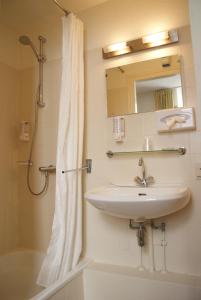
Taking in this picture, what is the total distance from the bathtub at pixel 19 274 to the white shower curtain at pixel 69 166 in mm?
362

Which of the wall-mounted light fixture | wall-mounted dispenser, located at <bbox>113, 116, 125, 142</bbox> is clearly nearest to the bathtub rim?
wall-mounted dispenser, located at <bbox>113, 116, 125, 142</bbox>

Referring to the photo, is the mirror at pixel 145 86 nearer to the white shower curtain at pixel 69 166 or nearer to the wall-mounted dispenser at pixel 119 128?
the wall-mounted dispenser at pixel 119 128

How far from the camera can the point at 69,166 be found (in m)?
1.65

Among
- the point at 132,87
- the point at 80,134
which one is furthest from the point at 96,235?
the point at 132,87

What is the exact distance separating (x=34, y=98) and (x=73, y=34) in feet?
2.36

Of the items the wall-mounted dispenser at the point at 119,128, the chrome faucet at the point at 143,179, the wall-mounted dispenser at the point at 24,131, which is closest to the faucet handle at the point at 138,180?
the chrome faucet at the point at 143,179

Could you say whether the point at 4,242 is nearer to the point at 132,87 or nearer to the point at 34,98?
the point at 34,98

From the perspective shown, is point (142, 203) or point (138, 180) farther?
point (138, 180)

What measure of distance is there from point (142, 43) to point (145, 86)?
0.35m

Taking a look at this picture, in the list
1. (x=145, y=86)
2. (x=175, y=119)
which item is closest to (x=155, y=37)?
(x=145, y=86)

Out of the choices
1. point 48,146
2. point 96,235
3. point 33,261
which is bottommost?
point 33,261

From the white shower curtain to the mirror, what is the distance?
0.27 metres

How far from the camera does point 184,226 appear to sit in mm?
1463

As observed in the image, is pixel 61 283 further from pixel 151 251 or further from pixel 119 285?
pixel 151 251
